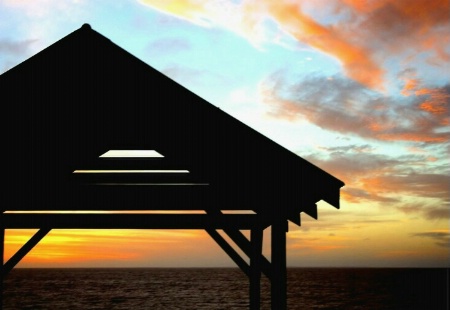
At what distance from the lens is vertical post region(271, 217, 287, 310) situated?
20.3ft

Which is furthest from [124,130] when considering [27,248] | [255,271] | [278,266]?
[255,271]

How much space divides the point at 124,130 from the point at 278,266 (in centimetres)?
221

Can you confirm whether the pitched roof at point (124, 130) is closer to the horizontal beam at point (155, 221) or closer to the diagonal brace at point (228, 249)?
the horizontal beam at point (155, 221)

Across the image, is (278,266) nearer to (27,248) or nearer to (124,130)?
(124,130)

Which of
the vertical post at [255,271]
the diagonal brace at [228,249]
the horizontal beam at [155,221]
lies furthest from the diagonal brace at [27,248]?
the vertical post at [255,271]

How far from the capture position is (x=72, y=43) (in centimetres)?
585

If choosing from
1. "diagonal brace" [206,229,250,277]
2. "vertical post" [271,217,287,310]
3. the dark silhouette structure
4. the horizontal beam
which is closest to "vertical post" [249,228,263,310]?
"diagonal brace" [206,229,250,277]

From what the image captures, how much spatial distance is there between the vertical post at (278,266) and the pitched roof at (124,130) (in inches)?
11.7

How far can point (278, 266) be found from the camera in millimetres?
6375

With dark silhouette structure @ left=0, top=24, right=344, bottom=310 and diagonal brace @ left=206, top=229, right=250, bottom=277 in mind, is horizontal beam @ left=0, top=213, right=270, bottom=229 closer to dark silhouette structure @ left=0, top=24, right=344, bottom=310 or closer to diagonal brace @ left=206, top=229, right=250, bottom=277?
dark silhouette structure @ left=0, top=24, right=344, bottom=310

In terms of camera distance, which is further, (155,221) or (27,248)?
(27,248)

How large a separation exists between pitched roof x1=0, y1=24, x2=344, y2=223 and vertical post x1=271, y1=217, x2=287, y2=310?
30 centimetres

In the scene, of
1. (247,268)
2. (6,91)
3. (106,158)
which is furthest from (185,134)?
(247,268)

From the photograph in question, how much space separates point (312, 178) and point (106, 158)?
11.4ft
